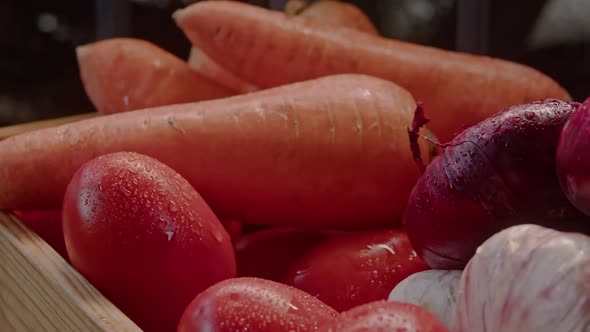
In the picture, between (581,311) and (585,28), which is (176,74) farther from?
(581,311)

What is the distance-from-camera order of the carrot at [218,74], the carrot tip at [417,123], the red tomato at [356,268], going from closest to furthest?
the carrot tip at [417,123] < the red tomato at [356,268] < the carrot at [218,74]

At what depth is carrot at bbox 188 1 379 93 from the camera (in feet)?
3.00

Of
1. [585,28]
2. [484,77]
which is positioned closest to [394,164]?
[484,77]

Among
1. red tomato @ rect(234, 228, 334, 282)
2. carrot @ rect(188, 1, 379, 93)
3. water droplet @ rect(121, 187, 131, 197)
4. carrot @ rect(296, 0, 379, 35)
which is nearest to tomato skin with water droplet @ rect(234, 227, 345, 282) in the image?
red tomato @ rect(234, 228, 334, 282)

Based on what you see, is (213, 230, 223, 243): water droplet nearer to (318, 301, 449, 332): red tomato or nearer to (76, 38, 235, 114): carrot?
(318, 301, 449, 332): red tomato

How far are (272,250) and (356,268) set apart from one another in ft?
0.32

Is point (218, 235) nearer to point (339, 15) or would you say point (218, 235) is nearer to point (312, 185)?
point (312, 185)

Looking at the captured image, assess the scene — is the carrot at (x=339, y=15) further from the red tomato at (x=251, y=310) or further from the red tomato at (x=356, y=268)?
the red tomato at (x=251, y=310)

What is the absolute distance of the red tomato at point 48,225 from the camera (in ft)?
2.29

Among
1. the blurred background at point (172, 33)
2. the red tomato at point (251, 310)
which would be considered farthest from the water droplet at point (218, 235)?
the blurred background at point (172, 33)

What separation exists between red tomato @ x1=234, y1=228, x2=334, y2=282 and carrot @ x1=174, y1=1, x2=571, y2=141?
215 millimetres

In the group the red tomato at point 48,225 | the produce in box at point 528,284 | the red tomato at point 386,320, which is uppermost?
the produce in box at point 528,284

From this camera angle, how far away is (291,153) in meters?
0.66

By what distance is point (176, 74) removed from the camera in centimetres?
91
